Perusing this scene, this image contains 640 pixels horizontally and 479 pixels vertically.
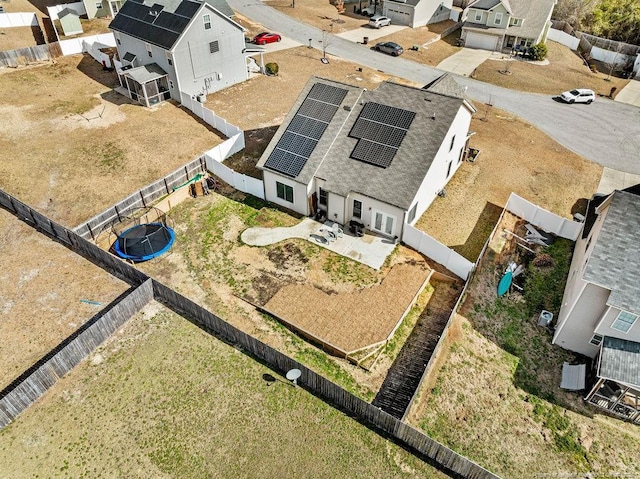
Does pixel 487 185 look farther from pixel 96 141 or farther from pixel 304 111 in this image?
pixel 96 141

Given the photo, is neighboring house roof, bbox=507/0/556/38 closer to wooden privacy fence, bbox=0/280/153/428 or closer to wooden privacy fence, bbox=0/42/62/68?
wooden privacy fence, bbox=0/42/62/68

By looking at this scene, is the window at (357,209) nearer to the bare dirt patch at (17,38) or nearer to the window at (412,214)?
the window at (412,214)

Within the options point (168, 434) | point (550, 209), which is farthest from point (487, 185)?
point (168, 434)

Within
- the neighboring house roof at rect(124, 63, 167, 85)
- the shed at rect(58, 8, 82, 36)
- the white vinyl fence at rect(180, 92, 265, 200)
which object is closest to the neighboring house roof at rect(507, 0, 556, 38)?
the white vinyl fence at rect(180, 92, 265, 200)

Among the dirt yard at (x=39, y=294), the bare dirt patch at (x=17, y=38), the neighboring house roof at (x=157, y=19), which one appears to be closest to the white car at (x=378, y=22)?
the neighboring house roof at (x=157, y=19)


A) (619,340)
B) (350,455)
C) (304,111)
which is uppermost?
(304,111)
